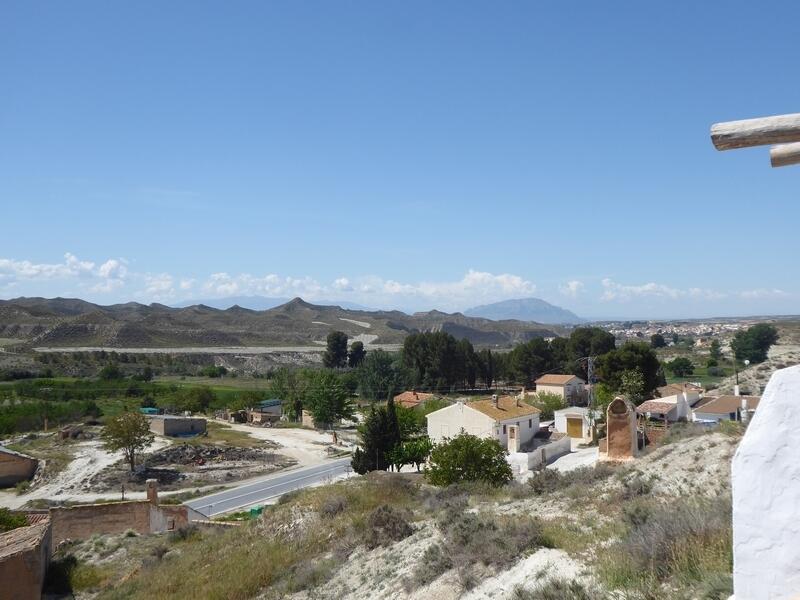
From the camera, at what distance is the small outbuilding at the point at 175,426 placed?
179 ft

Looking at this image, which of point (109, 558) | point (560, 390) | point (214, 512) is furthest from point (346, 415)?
point (109, 558)

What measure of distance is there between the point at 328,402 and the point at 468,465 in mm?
38576

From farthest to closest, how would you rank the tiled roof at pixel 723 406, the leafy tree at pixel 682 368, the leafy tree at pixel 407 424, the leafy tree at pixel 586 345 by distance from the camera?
the leafy tree at pixel 682 368 → the leafy tree at pixel 586 345 → the leafy tree at pixel 407 424 → the tiled roof at pixel 723 406

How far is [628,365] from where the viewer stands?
45.6 m

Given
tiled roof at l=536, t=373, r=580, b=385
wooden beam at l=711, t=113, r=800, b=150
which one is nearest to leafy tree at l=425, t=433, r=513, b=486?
wooden beam at l=711, t=113, r=800, b=150

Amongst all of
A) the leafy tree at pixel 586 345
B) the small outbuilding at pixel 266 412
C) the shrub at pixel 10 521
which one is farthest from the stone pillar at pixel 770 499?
the leafy tree at pixel 586 345

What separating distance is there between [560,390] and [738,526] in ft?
187

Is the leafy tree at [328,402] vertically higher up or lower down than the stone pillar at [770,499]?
lower down

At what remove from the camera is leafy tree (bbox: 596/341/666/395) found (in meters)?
45.7

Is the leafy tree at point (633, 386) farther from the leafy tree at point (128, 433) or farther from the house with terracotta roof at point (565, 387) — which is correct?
the leafy tree at point (128, 433)

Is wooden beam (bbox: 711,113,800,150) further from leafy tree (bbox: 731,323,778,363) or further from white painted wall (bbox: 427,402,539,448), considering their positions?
leafy tree (bbox: 731,323,778,363)

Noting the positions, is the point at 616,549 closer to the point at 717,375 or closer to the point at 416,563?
the point at 416,563

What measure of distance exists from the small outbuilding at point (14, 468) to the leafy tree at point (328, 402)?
2445 centimetres

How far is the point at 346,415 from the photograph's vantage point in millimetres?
59969
